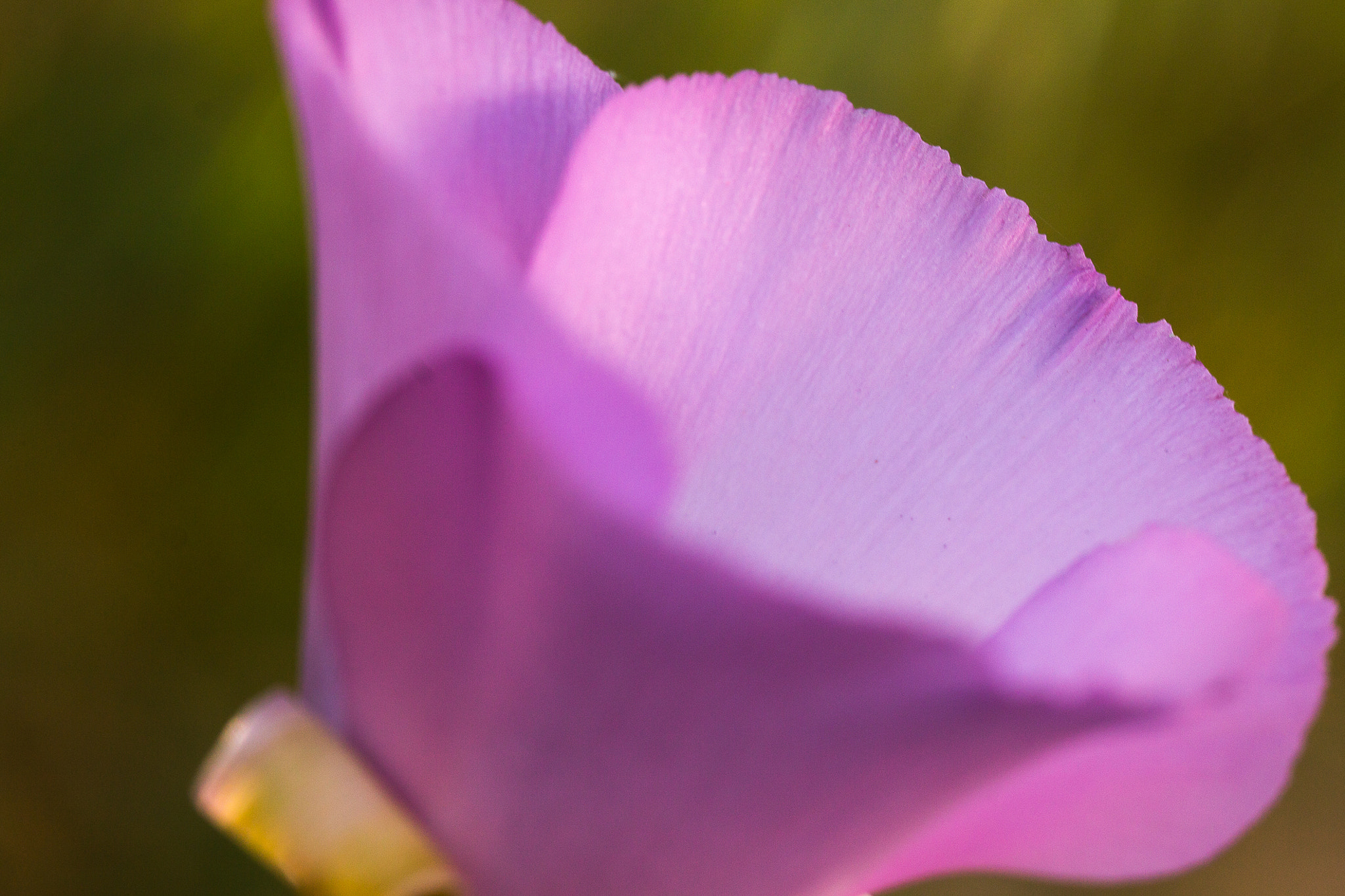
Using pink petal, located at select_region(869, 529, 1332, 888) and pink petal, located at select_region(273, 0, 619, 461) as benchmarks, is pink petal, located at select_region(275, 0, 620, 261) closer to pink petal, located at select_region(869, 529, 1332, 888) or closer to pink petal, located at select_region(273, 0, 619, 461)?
pink petal, located at select_region(273, 0, 619, 461)

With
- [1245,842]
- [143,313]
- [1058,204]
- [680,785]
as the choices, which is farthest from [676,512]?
[1245,842]

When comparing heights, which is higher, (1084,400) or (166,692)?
(166,692)

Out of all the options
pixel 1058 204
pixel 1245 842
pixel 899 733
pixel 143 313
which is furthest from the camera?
pixel 1245 842

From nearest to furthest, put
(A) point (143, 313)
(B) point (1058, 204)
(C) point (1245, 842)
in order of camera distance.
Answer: (A) point (143, 313) < (B) point (1058, 204) < (C) point (1245, 842)

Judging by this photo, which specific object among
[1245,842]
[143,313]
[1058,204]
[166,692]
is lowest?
[1245,842]

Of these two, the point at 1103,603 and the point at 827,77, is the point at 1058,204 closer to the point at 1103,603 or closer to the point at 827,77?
the point at 827,77

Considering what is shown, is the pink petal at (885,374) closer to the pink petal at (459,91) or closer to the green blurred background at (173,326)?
the pink petal at (459,91)

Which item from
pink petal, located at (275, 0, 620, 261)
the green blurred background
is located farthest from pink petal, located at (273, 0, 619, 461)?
the green blurred background

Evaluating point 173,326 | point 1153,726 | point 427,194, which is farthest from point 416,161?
point 173,326
